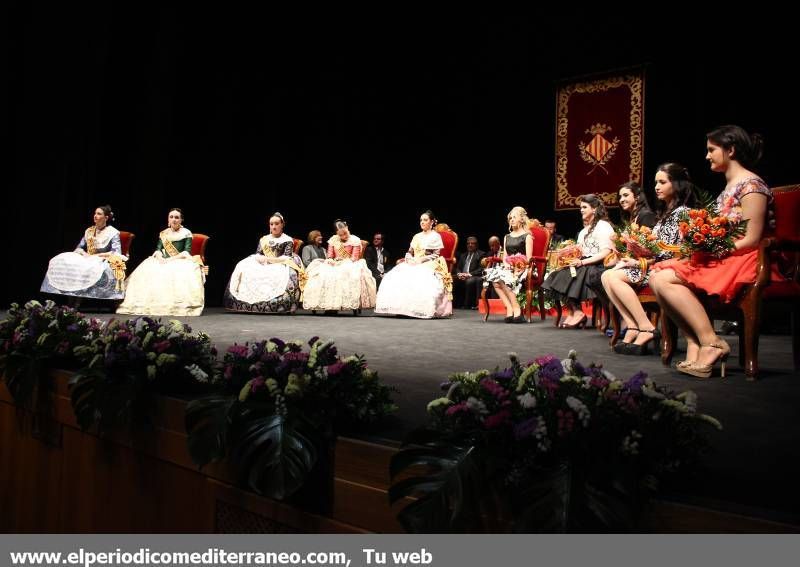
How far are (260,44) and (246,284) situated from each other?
3.79m

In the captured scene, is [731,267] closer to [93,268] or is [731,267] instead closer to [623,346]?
[623,346]

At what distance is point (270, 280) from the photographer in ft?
23.1

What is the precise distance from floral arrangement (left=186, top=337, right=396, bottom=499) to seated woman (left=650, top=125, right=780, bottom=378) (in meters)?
1.64

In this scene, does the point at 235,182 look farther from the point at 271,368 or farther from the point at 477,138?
the point at 271,368

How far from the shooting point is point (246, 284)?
7062mm

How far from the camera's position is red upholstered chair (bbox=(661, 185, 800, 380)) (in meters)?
2.58

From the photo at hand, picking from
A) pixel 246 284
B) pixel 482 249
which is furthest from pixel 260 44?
pixel 482 249

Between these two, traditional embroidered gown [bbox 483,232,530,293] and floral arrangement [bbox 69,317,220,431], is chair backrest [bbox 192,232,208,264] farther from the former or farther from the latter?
floral arrangement [bbox 69,317,220,431]

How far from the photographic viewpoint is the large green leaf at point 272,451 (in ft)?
4.89

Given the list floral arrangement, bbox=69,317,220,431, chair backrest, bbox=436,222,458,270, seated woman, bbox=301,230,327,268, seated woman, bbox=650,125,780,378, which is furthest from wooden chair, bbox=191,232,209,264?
seated woman, bbox=650,125,780,378

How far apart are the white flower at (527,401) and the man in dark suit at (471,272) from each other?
27.2ft

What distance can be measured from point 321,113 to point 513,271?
4892 millimetres

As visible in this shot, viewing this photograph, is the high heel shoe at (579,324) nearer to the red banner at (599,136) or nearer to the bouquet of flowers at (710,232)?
the red banner at (599,136)

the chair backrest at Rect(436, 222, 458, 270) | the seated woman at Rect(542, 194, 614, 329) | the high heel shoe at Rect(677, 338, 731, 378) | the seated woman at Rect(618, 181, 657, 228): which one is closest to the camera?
the high heel shoe at Rect(677, 338, 731, 378)
